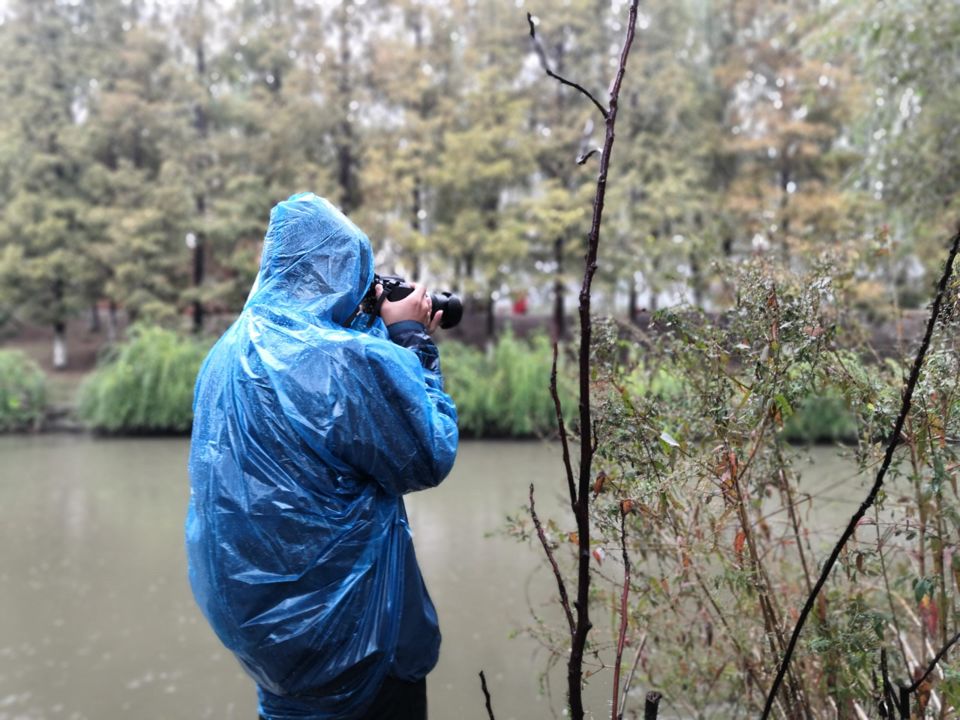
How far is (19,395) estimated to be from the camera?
10.5 metres

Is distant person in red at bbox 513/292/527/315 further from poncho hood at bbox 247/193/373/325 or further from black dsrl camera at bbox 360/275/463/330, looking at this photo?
poncho hood at bbox 247/193/373/325

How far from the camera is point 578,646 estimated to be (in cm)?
92

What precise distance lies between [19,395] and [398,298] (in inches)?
415

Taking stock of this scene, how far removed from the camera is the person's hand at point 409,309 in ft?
5.23

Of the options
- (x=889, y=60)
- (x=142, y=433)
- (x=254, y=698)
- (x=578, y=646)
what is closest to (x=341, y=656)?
(x=578, y=646)

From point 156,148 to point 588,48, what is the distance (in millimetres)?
7140

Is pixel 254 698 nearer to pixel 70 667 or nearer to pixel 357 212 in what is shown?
pixel 70 667

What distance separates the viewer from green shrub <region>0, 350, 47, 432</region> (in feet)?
34.2

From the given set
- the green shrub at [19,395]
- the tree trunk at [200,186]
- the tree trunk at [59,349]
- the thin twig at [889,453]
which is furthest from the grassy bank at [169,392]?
the thin twig at [889,453]

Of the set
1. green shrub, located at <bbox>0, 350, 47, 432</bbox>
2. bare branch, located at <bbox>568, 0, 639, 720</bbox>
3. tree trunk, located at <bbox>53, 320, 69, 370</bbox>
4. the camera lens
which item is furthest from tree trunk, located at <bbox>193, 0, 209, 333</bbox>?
bare branch, located at <bbox>568, 0, 639, 720</bbox>

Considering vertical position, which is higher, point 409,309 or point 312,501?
point 409,309

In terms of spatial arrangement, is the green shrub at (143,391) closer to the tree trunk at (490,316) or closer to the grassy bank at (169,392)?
the grassy bank at (169,392)

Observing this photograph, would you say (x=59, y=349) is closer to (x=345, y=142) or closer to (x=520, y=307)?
(x=345, y=142)

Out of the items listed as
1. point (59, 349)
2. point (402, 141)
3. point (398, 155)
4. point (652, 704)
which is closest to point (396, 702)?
point (652, 704)
